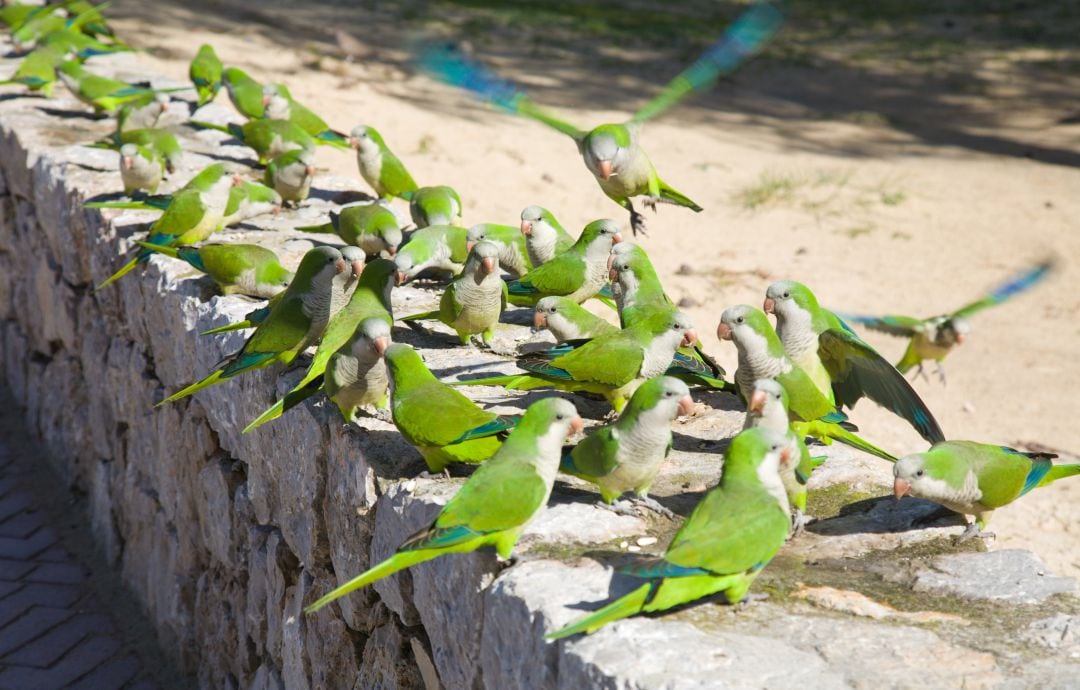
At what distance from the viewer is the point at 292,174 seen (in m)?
5.13

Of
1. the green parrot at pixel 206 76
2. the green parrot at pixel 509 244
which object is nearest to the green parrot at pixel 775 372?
the green parrot at pixel 509 244

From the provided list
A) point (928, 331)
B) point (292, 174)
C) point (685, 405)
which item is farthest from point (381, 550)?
point (928, 331)

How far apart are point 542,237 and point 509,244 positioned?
0.46 feet

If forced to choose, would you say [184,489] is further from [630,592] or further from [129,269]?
[630,592]

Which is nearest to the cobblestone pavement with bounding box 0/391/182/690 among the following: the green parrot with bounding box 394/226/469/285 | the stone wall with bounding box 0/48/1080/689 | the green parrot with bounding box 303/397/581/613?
the stone wall with bounding box 0/48/1080/689

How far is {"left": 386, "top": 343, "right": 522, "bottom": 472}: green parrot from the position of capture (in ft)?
9.30

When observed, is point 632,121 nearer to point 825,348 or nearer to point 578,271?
point 578,271

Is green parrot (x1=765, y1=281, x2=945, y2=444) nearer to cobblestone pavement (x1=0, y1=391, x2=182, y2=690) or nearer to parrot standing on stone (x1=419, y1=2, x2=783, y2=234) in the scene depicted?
parrot standing on stone (x1=419, y1=2, x2=783, y2=234)

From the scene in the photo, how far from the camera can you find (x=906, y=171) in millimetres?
9227

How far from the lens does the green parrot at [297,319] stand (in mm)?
3535

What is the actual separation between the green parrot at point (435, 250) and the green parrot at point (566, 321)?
727 mm

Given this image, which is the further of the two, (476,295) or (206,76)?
(206,76)

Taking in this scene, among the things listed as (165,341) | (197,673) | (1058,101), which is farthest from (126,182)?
(1058,101)

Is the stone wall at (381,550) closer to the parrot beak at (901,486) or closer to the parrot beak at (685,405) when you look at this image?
the parrot beak at (901,486)
